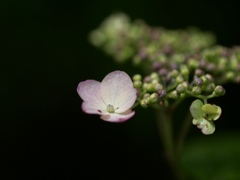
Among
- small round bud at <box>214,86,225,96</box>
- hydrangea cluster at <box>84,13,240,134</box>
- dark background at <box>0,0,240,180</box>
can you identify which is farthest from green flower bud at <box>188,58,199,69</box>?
dark background at <box>0,0,240,180</box>

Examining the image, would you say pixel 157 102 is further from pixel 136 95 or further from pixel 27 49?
pixel 27 49

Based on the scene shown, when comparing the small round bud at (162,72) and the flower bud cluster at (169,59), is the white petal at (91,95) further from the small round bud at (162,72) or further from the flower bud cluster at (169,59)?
the small round bud at (162,72)

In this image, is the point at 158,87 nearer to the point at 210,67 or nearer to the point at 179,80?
the point at 179,80

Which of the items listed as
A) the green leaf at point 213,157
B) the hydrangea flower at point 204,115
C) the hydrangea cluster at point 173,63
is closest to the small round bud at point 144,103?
the hydrangea cluster at point 173,63

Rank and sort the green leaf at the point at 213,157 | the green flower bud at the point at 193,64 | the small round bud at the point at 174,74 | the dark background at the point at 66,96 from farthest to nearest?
1. the dark background at the point at 66,96
2. the green leaf at the point at 213,157
3. the green flower bud at the point at 193,64
4. the small round bud at the point at 174,74

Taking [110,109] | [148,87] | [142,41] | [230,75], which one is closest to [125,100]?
[110,109]

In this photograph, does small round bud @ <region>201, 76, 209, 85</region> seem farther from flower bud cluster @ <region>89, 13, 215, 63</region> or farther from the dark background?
the dark background

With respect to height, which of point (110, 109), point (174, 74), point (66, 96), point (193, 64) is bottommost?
point (110, 109)
